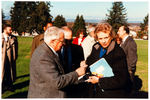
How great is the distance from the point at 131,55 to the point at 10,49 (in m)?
3.75

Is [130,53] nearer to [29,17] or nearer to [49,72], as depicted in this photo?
[49,72]

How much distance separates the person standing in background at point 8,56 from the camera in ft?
18.6

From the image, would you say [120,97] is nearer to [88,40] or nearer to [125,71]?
[125,71]

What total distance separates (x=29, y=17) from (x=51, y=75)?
59.0 metres

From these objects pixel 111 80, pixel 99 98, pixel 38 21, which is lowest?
pixel 99 98

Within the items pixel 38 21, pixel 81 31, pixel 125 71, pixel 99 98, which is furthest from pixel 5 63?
pixel 38 21

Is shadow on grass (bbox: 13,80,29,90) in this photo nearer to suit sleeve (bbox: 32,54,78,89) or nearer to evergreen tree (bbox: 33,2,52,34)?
suit sleeve (bbox: 32,54,78,89)

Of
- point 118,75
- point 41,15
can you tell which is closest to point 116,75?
point 118,75

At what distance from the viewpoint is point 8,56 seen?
6.01 m

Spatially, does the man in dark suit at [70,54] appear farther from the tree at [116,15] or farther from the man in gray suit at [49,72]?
the tree at [116,15]

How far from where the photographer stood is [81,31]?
7863 mm

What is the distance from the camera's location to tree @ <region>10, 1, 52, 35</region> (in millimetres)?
51406

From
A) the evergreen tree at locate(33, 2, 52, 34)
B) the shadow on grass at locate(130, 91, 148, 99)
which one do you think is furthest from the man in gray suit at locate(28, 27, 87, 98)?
the evergreen tree at locate(33, 2, 52, 34)

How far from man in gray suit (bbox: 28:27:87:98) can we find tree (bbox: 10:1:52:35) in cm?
4329
